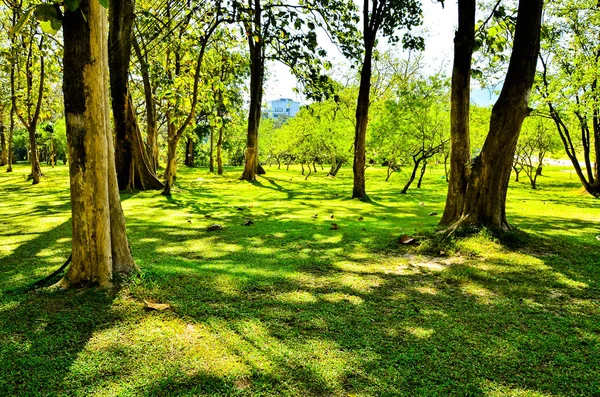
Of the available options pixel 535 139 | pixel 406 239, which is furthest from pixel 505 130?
pixel 535 139

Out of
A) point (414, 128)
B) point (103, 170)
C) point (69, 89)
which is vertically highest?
point (414, 128)

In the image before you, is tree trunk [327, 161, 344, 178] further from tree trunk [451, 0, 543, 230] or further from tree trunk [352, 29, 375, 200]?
tree trunk [451, 0, 543, 230]

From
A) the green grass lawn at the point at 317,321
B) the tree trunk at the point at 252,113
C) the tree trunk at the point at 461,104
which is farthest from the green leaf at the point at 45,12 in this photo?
the tree trunk at the point at 252,113

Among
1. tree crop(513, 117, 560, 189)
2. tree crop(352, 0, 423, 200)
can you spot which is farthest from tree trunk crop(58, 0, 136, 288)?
tree crop(513, 117, 560, 189)

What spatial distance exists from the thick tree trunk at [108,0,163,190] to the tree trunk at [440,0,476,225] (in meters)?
9.80

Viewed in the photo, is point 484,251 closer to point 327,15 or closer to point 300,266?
point 300,266

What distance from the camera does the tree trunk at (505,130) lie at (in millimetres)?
5105

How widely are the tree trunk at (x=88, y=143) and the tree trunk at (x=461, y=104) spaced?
546cm

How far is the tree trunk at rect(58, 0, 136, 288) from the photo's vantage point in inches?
124

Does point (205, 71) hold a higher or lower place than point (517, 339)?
higher

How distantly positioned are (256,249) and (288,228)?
1.89 metres

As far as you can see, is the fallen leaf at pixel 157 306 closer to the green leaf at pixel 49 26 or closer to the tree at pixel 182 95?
the green leaf at pixel 49 26

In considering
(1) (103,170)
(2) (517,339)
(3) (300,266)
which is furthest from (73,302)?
(2) (517,339)

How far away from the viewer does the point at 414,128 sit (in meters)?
16.7
